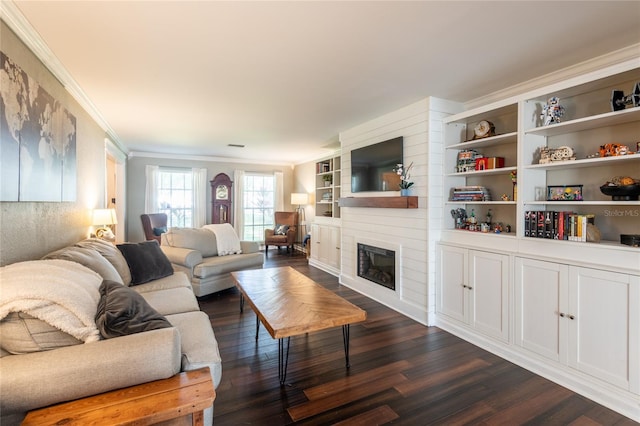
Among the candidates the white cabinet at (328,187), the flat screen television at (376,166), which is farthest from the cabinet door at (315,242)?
the flat screen television at (376,166)

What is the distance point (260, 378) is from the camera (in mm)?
2186

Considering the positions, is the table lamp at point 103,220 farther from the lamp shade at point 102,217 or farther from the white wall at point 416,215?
the white wall at point 416,215

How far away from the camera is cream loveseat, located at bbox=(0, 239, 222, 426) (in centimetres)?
115

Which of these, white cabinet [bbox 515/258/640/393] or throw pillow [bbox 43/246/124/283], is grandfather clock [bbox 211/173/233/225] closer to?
throw pillow [bbox 43/246/124/283]

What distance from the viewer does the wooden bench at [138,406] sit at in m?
1.11

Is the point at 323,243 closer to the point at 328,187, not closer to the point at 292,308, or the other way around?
the point at 328,187

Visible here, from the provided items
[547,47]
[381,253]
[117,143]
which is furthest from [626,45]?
[117,143]

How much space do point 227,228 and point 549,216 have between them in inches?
157

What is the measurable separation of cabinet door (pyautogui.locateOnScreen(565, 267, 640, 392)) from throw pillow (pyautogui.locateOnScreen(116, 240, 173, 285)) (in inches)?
140

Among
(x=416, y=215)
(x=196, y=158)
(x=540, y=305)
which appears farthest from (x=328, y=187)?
(x=540, y=305)

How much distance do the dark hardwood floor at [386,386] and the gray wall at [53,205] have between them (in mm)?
1619

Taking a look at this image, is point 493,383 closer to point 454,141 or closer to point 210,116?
point 454,141

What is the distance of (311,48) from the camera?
2.15m

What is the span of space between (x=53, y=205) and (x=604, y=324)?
422cm
